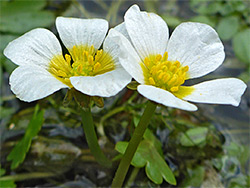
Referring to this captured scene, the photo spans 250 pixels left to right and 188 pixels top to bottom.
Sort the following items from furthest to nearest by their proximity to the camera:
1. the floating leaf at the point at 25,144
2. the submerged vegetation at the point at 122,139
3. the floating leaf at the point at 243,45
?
1. the floating leaf at the point at 243,45
2. the submerged vegetation at the point at 122,139
3. the floating leaf at the point at 25,144

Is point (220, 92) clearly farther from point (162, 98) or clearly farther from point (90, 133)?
point (90, 133)

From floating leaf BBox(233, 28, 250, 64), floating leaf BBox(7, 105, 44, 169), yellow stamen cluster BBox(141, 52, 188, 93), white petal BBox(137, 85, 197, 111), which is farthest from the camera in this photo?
floating leaf BBox(233, 28, 250, 64)

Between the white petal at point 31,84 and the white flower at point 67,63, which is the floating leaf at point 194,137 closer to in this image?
the white flower at point 67,63

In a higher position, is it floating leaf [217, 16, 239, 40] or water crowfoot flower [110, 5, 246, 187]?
water crowfoot flower [110, 5, 246, 187]

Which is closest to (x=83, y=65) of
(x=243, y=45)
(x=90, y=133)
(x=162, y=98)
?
(x=90, y=133)

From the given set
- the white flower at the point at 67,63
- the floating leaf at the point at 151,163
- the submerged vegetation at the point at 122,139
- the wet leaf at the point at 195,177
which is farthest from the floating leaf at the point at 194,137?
the white flower at the point at 67,63

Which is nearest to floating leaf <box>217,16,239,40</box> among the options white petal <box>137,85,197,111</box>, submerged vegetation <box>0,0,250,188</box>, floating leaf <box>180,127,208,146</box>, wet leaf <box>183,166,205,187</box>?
submerged vegetation <box>0,0,250,188</box>

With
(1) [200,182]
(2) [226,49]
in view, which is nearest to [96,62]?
(1) [200,182]

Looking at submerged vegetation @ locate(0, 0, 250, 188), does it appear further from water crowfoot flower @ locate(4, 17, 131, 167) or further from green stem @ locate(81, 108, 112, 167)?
water crowfoot flower @ locate(4, 17, 131, 167)
